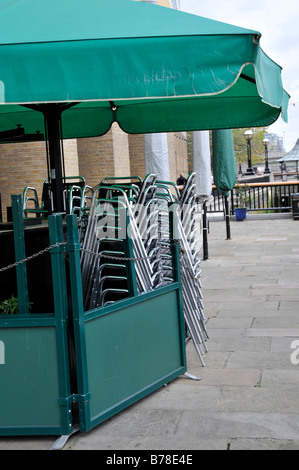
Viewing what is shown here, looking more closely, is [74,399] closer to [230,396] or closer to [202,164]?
[230,396]

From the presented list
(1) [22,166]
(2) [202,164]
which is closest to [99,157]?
(1) [22,166]

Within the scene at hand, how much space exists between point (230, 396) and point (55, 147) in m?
2.51

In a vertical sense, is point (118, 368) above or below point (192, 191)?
below

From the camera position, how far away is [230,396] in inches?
166

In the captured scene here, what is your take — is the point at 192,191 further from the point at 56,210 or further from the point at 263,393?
the point at 263,393

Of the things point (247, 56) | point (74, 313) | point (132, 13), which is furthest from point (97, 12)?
point (74, 313)

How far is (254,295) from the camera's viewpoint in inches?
303

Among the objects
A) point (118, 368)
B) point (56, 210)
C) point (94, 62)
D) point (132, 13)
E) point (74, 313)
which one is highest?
point (132, 13)

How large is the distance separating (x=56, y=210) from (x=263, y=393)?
7.50 feet

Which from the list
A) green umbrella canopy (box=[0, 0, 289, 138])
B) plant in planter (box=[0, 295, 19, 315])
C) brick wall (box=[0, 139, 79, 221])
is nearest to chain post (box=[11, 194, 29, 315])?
plant in planter (box=[0, 295, 19, 315])

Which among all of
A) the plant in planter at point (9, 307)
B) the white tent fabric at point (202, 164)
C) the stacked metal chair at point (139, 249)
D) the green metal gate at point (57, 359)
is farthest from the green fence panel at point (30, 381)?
the white tent fabric at point (202, 164)

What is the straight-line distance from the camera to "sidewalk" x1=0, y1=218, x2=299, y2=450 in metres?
3.54

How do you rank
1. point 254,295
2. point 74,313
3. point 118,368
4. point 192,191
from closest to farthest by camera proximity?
point 74,313, point 118,368, point 192,191, point 254,295

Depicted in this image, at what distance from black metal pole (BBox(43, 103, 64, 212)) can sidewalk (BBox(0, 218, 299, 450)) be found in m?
1.75
